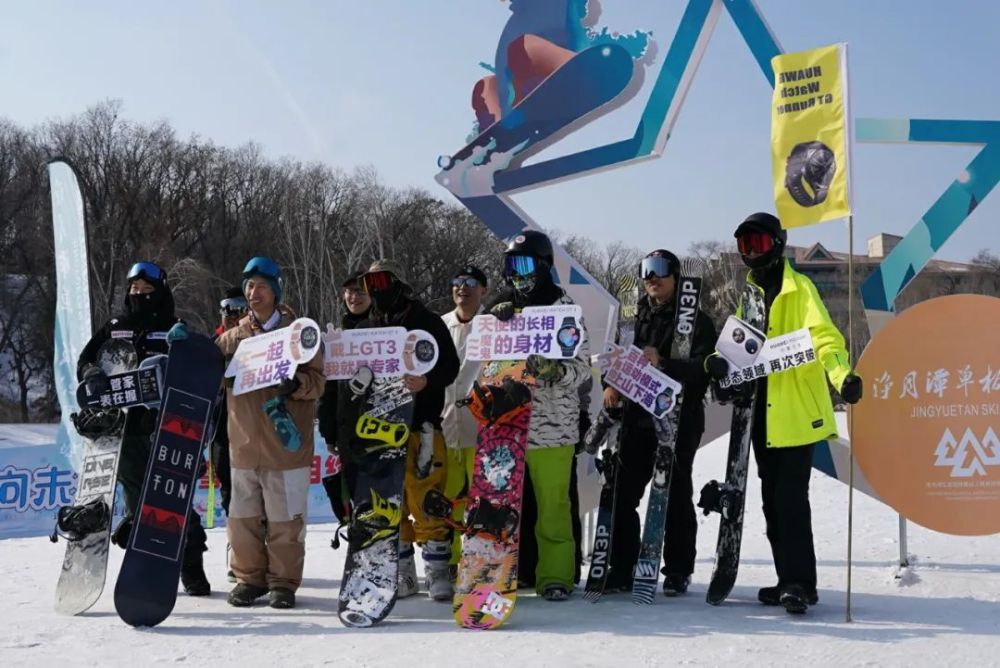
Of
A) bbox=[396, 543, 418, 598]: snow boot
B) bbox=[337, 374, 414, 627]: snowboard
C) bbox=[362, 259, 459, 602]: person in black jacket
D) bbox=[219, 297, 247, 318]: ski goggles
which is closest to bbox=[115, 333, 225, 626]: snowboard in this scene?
bbox=[337, 374, 414, 627]: snowboard

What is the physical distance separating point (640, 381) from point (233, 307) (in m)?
3.59

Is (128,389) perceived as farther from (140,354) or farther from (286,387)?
(286,387)

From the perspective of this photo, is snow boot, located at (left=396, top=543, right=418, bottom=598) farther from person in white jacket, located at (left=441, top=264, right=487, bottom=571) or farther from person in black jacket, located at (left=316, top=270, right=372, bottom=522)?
person in black jacket, located at (left=316, top=270, right=372, bottom=522)

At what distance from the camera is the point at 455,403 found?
5.39 meters

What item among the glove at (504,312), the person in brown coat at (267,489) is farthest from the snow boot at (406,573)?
the glove at (504,312)

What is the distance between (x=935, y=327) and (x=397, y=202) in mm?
36157

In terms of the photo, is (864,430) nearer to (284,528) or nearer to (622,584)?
(622,584)

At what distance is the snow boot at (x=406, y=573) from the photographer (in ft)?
16.8

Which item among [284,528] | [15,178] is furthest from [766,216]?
[15,178]

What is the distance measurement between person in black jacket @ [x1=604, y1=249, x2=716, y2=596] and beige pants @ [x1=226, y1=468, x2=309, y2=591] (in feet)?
5.81

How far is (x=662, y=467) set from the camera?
491 cm

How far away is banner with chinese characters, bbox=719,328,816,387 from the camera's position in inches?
179

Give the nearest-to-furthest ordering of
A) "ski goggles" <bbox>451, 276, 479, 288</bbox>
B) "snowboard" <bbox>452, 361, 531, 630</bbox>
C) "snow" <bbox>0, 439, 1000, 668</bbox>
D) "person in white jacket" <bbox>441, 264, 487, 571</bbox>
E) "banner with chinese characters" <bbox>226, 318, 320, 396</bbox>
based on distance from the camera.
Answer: "snow" <bbox>0, 439, 1000, 668</bbox> → "snowboard" <bbox>452, 361, 531, 630</bbox> → "banner with chinese characters" <bbox>226, 318, 320, 396</bbox> → "person in white jacket" <bbox>441, 264, 487, 571</bbox> → "ski goggles" <bbox>451, 276, 479, 288</bbox>

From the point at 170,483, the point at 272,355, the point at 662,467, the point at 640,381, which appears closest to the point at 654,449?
the point at 662,467
